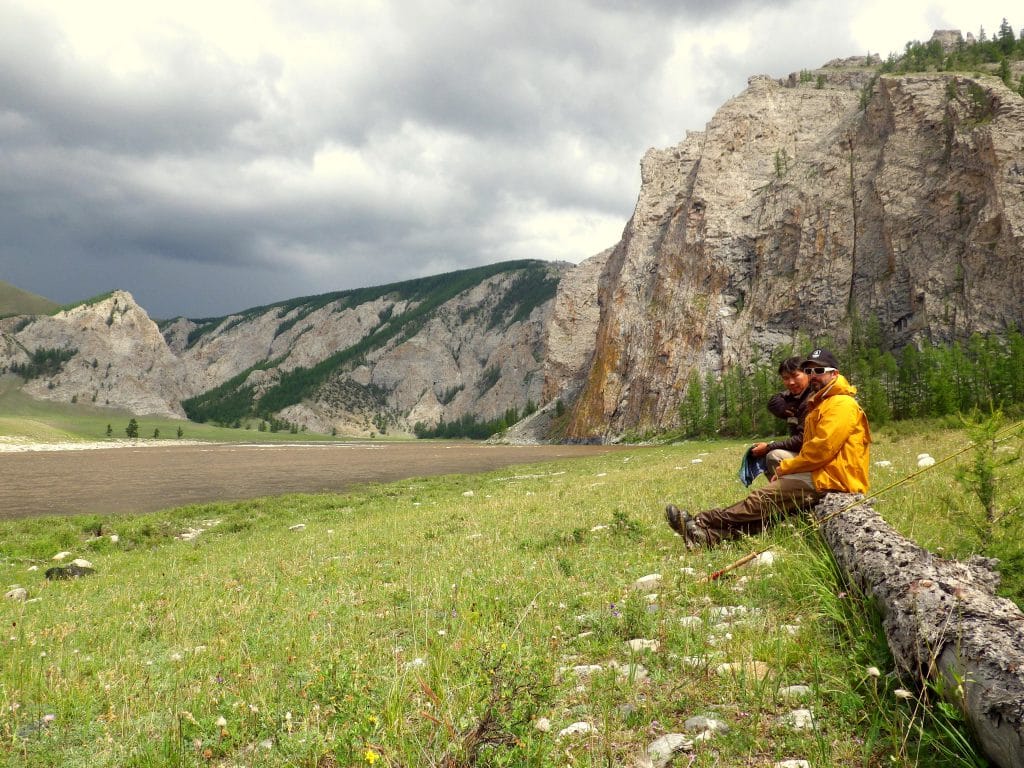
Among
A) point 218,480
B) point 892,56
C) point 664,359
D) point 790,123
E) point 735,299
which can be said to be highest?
point 892,56

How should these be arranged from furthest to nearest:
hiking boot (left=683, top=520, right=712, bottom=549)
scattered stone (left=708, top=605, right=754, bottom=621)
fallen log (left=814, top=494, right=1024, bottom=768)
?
hiking boot (left=683, top=520, right=712, bottom=549)
scattered stone (left=708, top=605, right=754, bottom=621)
fallen log (left=814, top=494, right=1024, bottom=768)

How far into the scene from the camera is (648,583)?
7027 millimetres

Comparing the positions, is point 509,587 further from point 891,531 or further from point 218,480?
point 218,480

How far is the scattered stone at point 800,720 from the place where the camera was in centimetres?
360

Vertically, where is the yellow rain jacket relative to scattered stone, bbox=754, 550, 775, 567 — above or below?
above

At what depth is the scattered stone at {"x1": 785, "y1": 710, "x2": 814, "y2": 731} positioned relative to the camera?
142 inches

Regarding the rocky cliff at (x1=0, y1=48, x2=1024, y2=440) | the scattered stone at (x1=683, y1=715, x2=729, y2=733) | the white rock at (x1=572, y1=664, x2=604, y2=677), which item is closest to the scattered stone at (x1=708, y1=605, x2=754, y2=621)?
the white rock at (x1=572, y1=664, x2=604, y2=677)

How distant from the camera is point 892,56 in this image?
15412 cm

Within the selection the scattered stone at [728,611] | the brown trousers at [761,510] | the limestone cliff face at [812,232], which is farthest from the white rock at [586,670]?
the limestone cliff face at [812,232]

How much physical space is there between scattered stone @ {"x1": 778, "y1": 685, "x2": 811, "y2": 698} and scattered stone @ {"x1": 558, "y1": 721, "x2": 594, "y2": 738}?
1.44 meters

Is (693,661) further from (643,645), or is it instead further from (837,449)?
(837,449)

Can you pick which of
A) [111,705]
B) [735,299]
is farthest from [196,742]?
[735,299]

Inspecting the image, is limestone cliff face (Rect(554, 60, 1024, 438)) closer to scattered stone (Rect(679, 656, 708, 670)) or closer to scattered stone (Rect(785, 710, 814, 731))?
scattered stone (Rect(679, 656, 708, 670))

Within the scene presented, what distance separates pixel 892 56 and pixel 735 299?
96693 millimetres
